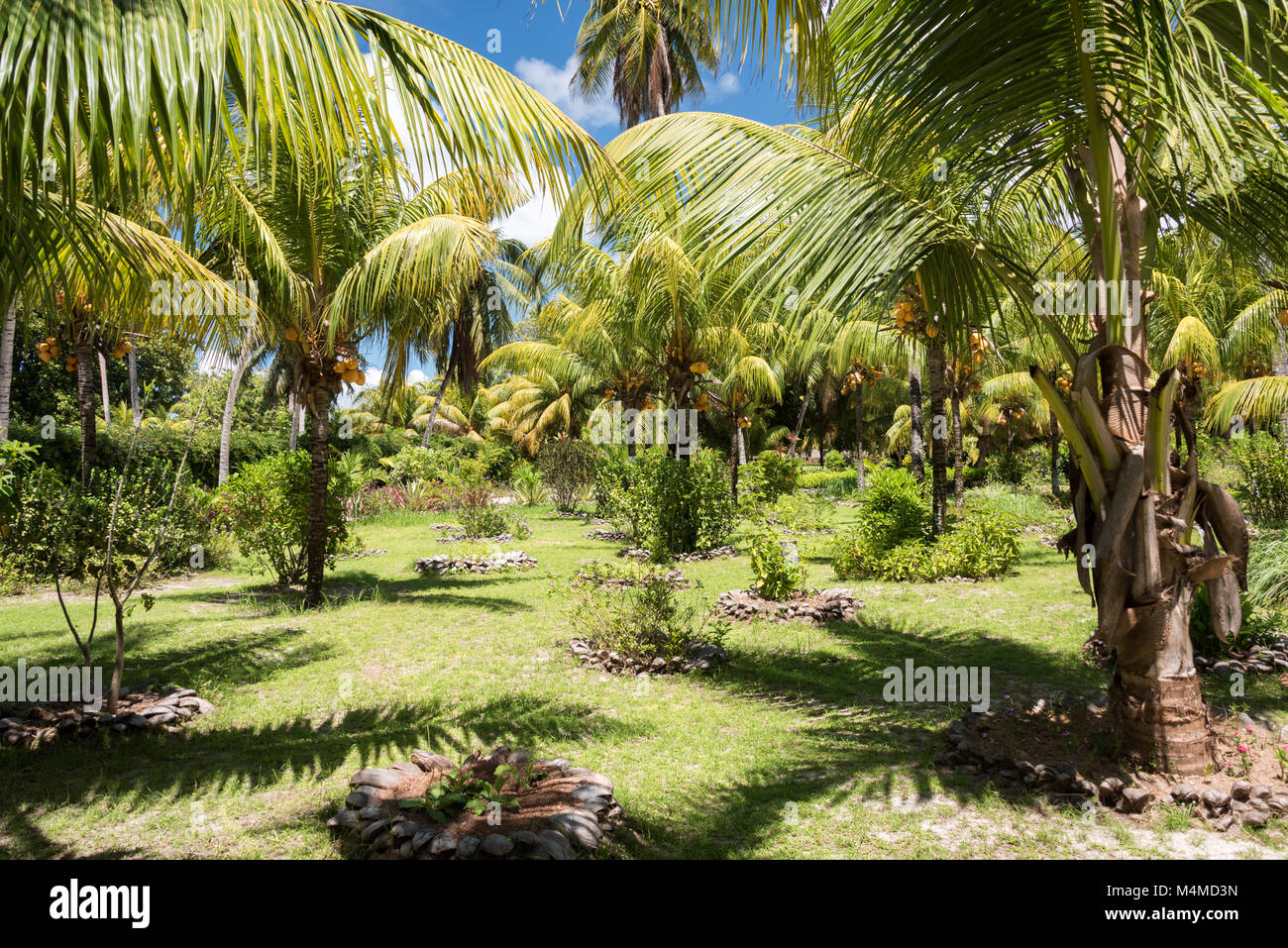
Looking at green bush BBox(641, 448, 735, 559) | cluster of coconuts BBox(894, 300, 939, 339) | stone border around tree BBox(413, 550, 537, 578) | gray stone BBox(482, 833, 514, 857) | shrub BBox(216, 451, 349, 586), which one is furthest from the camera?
green bush BBox(641, 448, 735, 559)

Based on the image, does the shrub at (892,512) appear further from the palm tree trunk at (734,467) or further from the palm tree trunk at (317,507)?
the palm tree trunk at (317,507)

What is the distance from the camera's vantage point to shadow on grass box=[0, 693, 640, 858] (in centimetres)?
402

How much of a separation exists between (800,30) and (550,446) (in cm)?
2395

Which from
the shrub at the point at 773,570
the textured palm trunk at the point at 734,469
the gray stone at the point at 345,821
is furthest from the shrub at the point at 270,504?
the textured palm trunk at the point at 734,469

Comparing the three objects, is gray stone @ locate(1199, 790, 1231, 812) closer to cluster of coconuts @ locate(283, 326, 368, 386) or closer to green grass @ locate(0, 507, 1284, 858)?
green grass @ locate(0, 507, 1284, 858)

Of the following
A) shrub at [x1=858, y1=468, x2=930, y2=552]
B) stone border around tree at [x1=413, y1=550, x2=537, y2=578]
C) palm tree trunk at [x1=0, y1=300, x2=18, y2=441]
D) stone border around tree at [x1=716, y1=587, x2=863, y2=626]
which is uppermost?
palm tree trunk at [x1=0, y1=300, x2=18, y2=441]

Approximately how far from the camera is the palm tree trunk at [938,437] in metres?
11.3

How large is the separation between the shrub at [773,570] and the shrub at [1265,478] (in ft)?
34.1

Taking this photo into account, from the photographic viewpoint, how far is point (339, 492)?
10719 millimetres

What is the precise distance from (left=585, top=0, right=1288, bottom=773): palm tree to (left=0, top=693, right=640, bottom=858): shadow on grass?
3183 mm

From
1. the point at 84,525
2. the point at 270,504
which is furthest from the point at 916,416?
the point at 84,525

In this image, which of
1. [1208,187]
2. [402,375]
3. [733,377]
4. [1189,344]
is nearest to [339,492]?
[402,375]

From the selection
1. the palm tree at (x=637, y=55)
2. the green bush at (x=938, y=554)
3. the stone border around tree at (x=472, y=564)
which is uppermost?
the palm tree at (x=637, y=55)

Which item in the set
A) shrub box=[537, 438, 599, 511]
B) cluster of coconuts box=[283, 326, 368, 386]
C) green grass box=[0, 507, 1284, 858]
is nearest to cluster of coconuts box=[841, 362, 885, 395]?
shrub box=[537, 438, 599, 511]
